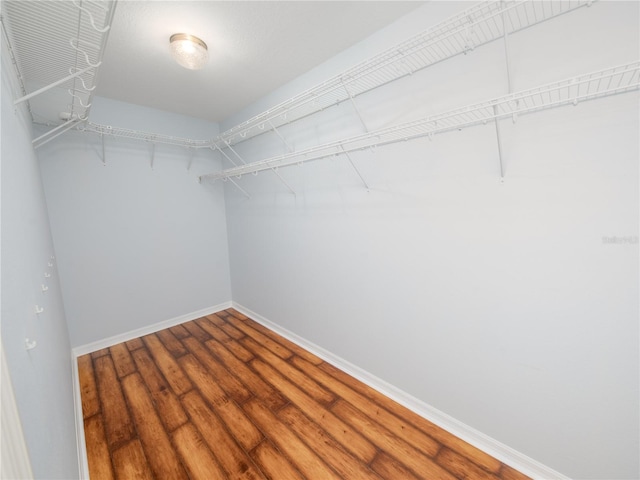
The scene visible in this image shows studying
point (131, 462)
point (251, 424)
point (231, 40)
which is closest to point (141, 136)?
point (231, 40)

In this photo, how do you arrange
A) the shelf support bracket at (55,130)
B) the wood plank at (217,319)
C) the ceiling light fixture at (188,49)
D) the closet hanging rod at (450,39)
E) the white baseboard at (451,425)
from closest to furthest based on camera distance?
the closet hanging rod at (450,39), the white baseboard at (451,425), the ceiling light fixture at (188,49), the shelf support bracket at (55,130), the wood plank at (217,319)

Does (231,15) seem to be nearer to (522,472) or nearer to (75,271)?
(75,271)

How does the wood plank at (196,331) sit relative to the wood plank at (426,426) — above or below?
above

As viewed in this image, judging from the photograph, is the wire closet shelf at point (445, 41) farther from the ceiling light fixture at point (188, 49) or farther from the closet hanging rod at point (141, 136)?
the closet hanging rod at point (141, 136)

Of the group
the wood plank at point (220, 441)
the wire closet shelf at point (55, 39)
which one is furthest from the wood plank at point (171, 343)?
the wire closet shelf at point (55, 39)

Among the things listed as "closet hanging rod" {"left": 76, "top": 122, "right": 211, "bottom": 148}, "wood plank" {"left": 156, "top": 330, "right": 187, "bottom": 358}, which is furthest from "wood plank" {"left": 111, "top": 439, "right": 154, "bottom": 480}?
"closet hanging rod" {"left": 76, "top": 122, "right": 211, "bottom": 148}

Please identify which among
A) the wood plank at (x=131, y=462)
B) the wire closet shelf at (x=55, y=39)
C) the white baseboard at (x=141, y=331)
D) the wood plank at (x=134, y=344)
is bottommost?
the wood plank at (x=131, y=462)

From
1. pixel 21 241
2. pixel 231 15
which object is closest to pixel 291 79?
pixel 231 15

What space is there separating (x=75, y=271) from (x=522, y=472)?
3.63 m

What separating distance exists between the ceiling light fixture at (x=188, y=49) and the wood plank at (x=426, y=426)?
8.06 ft

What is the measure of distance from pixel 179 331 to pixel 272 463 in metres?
1.98

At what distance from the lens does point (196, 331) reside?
288 cm

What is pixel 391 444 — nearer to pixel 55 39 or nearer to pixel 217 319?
pixel 217 319

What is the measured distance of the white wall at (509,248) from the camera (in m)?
1.05
